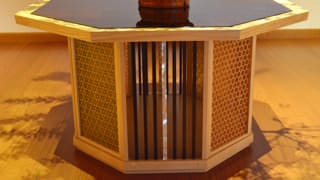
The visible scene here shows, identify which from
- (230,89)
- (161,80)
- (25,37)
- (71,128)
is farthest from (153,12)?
(25,37)

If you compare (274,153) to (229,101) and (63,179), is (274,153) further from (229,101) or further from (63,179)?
(63,179)

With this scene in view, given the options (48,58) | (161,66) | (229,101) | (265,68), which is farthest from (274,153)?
(48,58)

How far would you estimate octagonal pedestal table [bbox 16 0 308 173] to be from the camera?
1.66 meters

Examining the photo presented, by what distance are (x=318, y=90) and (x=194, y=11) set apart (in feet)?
3.96

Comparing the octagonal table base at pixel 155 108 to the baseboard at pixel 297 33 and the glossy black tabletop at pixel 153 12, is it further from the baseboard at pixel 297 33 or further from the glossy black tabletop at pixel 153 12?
the baseboard at pixel 297 33

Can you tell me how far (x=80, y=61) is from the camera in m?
1.86

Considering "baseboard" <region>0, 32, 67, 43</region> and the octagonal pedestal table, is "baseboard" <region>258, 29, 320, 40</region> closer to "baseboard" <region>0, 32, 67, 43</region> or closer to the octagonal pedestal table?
"baseboard" <region>0, 32, 67, 43</region>

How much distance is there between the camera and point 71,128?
2.22m

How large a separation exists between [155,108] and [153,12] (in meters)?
0.37

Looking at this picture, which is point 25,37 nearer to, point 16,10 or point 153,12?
point 16,10

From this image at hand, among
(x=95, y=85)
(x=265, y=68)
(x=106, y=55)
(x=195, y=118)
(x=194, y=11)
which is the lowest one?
(x=265, y=68)

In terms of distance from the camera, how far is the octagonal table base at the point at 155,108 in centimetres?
175

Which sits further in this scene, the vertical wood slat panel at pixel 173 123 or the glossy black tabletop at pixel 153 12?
the vertical wood slat panel at pixel 173 123

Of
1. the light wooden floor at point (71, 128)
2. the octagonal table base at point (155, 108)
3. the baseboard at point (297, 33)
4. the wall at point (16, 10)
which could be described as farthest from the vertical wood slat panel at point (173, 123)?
the wall at point (16, 10)
